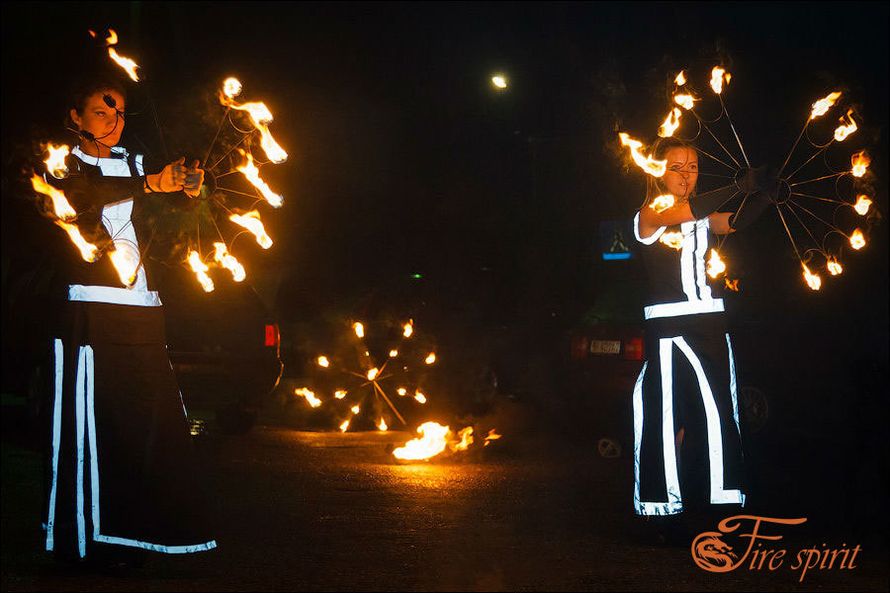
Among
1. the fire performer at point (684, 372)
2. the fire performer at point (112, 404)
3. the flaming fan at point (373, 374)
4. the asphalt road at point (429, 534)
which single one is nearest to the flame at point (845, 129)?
the fire performer at point (684, 372)

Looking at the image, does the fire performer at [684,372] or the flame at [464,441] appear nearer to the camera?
the fire performer at [684,372]

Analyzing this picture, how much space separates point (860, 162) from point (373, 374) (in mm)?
7744

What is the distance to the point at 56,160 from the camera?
5.11 meters

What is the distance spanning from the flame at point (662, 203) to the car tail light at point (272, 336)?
721cm

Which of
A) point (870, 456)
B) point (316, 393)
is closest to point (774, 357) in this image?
point (870, 456)

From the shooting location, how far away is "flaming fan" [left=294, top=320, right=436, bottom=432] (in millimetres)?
13312

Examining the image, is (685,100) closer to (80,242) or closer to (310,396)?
(80,242)

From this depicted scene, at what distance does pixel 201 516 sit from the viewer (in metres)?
5.65

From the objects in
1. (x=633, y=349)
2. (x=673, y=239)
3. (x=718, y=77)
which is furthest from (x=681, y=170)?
(x=633, y=349)

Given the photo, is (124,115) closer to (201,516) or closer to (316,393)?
(201,516)

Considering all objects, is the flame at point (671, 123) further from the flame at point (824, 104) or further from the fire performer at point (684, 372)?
the flame at point (824, 104)

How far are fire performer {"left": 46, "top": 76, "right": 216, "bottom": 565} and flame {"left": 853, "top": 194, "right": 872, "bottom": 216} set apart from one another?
3551 mm

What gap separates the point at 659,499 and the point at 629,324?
5814 millimetres

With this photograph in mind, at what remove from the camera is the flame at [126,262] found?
533cm
